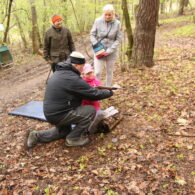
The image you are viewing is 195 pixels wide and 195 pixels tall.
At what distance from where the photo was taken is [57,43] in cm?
630

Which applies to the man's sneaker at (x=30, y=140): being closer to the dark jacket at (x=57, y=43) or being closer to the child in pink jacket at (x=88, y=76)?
the child in pink jacket at (x=88, y=76)

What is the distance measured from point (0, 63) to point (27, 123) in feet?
26.1

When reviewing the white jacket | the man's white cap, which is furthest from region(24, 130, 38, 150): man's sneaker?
the white jacket

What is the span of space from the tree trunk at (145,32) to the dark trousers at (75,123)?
14.1 ft

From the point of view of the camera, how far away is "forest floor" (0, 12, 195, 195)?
3.37 metres

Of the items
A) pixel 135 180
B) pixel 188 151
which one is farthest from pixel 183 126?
pixel 135 180

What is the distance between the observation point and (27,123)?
5.64 meters

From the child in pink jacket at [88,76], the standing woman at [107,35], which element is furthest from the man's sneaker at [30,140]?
the standing woman at [107,35]

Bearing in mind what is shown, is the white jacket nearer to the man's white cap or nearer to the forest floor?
the forest floor

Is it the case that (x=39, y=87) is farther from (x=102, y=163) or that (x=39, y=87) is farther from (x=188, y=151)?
(x=188, y=151)

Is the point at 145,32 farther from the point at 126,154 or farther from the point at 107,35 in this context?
the point at 126,154

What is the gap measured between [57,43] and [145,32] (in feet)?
10.6

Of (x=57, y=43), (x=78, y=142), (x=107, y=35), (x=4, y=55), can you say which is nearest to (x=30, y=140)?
(x=78, y=142)

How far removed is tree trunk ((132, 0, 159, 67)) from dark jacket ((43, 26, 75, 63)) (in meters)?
2.60
